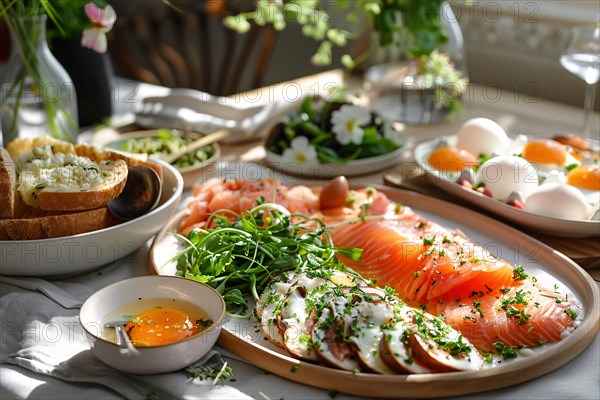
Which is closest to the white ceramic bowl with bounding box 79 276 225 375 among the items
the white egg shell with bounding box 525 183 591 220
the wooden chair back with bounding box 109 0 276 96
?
the white egg shell with bounding box 525 183 591 220

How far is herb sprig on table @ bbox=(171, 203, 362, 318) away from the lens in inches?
53.1

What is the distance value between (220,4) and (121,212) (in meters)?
2.79

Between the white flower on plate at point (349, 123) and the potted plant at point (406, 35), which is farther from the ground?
the potted plant at point (406, 35)

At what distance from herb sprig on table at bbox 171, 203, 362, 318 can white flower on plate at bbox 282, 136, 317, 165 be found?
0.46 meters

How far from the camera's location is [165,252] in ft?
5.07

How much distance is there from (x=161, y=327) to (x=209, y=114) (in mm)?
1194

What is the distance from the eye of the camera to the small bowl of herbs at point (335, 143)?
197 centimetres

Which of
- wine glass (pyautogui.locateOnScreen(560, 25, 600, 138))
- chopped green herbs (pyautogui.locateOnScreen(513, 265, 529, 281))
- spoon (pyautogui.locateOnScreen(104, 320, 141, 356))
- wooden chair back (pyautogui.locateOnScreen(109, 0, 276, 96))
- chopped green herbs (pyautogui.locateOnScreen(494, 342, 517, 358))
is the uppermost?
wine glass (pyautogui.locateOnScreen(560, 25, 600, 138))

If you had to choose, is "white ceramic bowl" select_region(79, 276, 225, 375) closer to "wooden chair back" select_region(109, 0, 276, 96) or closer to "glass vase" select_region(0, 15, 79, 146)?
"glass vase" select_region(0, 15, 79, 146)

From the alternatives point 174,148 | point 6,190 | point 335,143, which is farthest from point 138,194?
point 335,143

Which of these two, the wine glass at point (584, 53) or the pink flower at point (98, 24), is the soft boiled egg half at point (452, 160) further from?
the pink flower at point (98, 24)

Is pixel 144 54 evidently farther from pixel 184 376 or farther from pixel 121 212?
pixel 184 376

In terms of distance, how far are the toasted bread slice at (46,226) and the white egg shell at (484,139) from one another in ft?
3.45

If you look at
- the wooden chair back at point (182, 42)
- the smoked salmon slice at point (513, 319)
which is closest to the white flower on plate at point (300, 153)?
the smoked salmon slice at point (513, 319)
